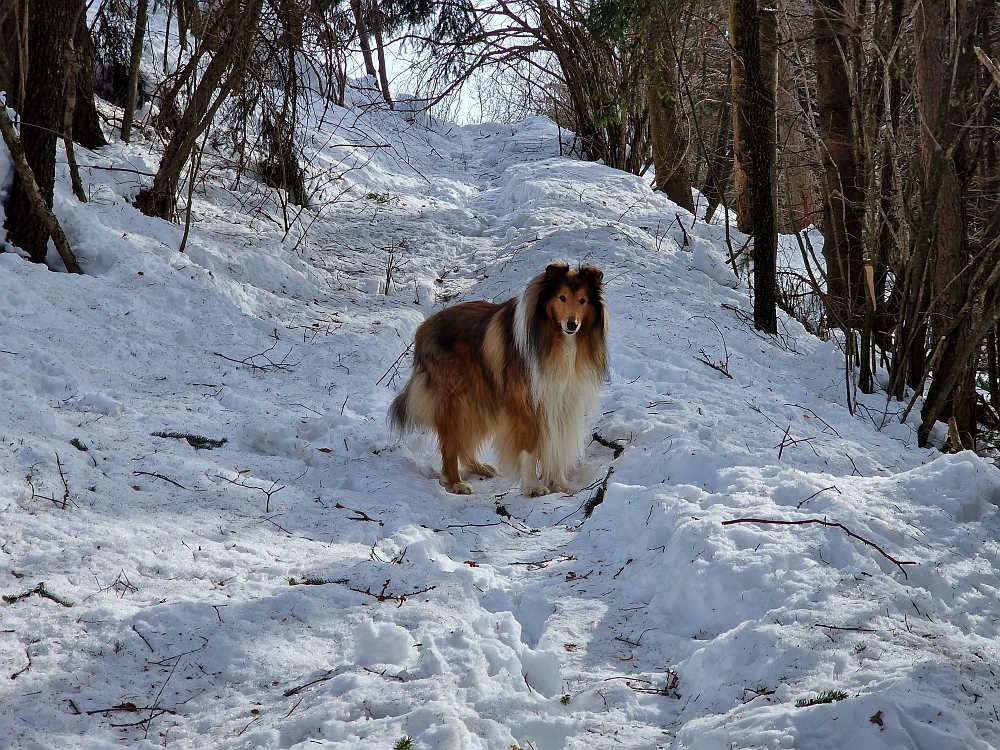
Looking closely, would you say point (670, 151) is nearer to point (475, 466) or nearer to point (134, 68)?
point (134, 68)

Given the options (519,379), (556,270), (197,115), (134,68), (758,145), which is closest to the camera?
(556,270)

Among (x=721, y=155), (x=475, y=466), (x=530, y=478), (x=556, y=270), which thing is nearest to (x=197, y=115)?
(x=475, y=466)

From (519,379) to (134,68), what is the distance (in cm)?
787

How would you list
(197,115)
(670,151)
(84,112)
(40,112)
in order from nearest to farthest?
(40,112) → (197,115) → (84,112) → (670,151)

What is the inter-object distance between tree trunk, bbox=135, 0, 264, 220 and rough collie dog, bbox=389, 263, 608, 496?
429cm

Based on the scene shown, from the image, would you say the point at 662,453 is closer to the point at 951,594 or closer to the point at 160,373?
the point at 951,594

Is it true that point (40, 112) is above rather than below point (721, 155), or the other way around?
below

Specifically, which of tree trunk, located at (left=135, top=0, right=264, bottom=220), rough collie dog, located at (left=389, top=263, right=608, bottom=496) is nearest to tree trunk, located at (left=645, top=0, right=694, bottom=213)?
tree trunk, located at (left=135, top=0, right=264, bottom=220)

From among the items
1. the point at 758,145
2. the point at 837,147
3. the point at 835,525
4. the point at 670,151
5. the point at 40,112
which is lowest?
the point at 835,525

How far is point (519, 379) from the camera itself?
595 centimetres

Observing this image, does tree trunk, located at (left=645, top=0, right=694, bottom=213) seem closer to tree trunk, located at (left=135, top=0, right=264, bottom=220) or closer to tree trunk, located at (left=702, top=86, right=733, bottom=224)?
tree trunk, located at (left=702, top=86, right=733, bottom=224)

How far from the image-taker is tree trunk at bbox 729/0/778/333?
8094 millimetres

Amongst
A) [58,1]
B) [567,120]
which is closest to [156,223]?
[58,1]

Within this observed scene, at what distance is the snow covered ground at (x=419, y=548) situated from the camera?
→ 2.83 meters
